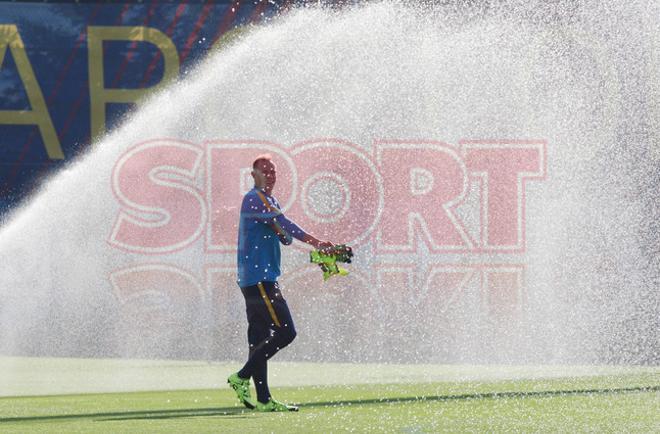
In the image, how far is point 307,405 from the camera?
10688 millimetres

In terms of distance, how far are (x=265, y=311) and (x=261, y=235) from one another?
49 centimetres

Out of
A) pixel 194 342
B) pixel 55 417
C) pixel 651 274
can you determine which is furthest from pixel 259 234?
pixel 651 274

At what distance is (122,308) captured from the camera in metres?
18.2

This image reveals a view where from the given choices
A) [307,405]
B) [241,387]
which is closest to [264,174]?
[241,387]

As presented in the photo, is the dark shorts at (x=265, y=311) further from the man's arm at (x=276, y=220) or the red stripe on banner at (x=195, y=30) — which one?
the red stripe on banner at (x=195, y=30)

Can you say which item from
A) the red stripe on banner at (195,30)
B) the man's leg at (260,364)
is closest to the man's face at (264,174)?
the man's leg at (260,364)

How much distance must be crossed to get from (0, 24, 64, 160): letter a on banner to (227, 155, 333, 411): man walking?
386 inches

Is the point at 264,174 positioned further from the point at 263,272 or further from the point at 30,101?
the point at 30,101

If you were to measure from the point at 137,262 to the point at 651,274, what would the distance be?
19.5 feet

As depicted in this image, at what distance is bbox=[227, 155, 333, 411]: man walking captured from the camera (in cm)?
995

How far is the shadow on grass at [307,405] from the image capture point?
9.94 metres

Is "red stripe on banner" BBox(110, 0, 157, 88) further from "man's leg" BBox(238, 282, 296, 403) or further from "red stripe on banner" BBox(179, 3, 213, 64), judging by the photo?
"man's leg" BBox(238, 282, 296, 403)

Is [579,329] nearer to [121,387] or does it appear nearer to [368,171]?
[368,171]

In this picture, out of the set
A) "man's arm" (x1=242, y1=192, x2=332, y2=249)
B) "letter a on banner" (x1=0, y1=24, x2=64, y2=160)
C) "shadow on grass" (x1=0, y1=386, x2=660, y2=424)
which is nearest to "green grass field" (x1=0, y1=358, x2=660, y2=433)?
"shadow on grass" (x1=0, y1=386, x2=660, y2=424)
